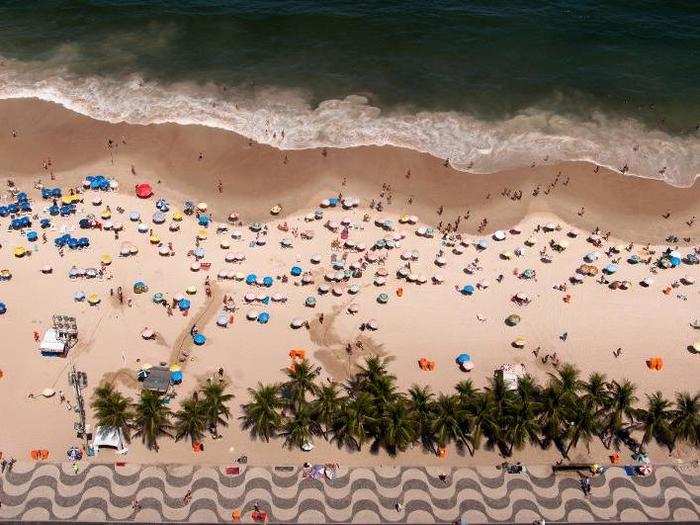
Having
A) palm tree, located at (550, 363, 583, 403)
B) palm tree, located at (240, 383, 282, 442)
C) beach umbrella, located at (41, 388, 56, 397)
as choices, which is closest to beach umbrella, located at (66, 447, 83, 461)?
beach umbrella, located at (41, 388, 56, 397)

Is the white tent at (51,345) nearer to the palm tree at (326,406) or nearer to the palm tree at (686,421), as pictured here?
the palm tree at (326,406)

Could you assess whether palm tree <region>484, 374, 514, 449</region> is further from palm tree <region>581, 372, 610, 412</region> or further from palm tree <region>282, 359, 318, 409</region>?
palm tree <region>282, 359, 318, 409</region>

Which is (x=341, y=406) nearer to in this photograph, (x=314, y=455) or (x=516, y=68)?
(x=314, y=455)

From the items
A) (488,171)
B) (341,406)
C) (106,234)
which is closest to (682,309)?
(488,171)

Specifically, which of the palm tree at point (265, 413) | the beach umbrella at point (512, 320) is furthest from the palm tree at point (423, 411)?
the beach umbrella at point (512, 320)

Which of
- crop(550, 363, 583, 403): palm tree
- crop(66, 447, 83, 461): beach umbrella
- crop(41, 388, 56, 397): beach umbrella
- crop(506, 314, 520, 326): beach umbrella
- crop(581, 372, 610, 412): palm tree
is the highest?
crop(550, 363, 583, 403): palm tree

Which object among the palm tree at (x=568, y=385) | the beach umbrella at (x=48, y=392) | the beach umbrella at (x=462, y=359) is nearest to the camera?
the palm tree at (x=568, y=385)
